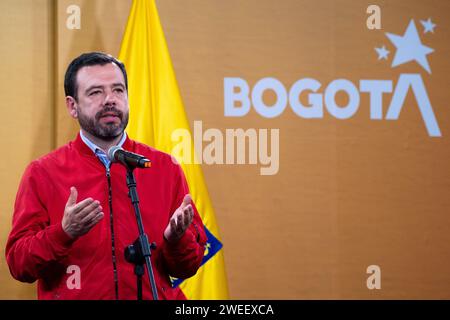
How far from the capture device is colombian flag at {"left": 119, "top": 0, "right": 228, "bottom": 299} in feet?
12.7

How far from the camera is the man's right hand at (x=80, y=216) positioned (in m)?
2.16

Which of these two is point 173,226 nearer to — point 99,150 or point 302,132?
point 99,150

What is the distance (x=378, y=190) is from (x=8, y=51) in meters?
2.48

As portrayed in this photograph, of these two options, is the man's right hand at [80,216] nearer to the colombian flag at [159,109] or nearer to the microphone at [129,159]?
the microphone at [129,159]

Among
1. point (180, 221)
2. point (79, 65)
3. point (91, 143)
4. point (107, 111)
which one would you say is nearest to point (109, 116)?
point (107, 111)

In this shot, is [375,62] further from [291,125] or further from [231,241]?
[231,241]

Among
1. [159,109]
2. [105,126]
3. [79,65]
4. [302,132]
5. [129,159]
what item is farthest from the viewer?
[302,132]

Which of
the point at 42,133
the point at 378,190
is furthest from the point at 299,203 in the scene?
the point at 42,133

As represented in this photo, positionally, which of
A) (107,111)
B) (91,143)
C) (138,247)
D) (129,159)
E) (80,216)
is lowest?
(138,247)

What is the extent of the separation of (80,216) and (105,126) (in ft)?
1.73

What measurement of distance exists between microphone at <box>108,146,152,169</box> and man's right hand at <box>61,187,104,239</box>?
156 millimetres

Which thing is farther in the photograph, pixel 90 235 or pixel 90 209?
pixel 90 235

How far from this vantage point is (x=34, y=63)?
4.07 metres

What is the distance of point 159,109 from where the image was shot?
3.91 metres
